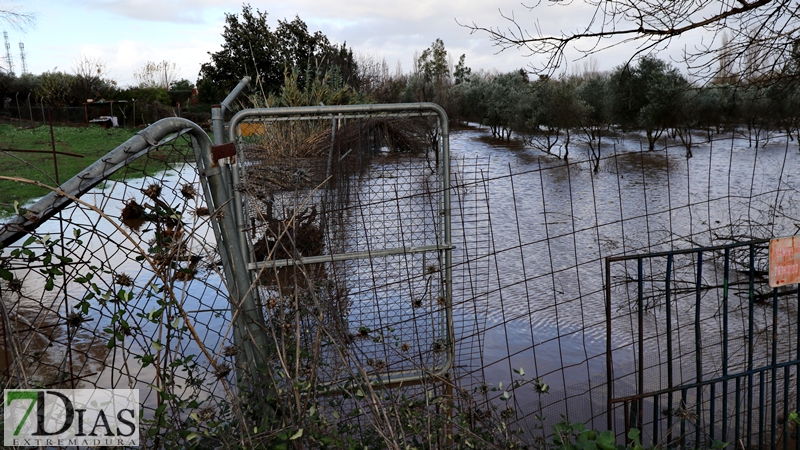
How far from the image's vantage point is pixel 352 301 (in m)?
3.68

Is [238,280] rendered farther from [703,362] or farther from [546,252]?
[546,252]

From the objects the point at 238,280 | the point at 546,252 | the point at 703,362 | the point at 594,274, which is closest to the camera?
the point at 238,280

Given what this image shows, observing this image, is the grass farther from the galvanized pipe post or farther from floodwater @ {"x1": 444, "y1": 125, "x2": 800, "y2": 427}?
the galvanized pipe post

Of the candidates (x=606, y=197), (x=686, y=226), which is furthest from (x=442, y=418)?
(x=606, y=197)

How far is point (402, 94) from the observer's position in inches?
1451

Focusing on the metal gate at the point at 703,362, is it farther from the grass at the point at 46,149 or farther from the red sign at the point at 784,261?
the grass at the point at 46,149

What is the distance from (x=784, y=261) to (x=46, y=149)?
2005 cm

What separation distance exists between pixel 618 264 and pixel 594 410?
3.02 metres

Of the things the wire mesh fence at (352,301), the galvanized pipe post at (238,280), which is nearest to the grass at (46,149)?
the wire mesh fence at (352,301)

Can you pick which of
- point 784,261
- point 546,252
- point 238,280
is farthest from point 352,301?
point 546,252

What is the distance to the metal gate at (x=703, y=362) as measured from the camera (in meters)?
2.84

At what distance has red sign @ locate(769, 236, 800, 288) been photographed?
2928 millimetres

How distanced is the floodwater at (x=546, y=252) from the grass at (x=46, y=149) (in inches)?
110

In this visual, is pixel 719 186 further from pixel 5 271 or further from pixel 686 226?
pixel 5 271
